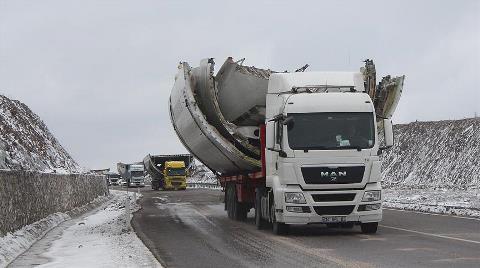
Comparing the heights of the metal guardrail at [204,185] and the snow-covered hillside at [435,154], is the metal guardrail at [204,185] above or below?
below

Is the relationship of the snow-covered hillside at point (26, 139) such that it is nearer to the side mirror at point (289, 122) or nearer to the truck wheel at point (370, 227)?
the side mirror at point (289, 122)

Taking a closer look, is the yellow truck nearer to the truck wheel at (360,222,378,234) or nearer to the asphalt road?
the asphalt road

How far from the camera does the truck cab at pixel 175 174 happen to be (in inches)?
2483

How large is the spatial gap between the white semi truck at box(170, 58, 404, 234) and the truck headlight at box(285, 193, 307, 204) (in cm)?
2

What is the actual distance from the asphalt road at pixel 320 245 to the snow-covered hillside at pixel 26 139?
25514 mm

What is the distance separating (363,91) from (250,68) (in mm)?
3477

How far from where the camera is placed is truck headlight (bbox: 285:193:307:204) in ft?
47.9

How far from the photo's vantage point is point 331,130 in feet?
48.9

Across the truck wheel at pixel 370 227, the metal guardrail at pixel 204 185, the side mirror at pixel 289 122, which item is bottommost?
the truck wheel at pixel 370 227

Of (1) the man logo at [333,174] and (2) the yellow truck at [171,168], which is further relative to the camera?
(2) the yellow truck at [171,168]

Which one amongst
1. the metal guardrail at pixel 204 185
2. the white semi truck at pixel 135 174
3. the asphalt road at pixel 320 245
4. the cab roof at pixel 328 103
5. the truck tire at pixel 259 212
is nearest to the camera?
the asphalt road at pixel 320 245

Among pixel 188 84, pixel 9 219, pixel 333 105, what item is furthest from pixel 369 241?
pixel 9 219

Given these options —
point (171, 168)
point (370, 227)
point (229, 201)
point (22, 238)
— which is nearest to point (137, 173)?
point (171, 168)

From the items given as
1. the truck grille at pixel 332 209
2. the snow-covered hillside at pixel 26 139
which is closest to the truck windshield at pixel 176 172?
the snow-covered hillside at pixel 26 139
